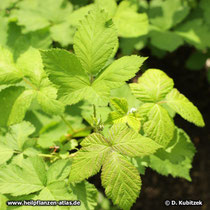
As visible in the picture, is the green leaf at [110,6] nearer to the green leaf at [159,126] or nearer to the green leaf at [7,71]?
the green leaf at [7,71]

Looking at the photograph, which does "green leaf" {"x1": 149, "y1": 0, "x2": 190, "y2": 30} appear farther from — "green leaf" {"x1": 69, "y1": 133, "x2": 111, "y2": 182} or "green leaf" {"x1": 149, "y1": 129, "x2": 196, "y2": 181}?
"green leaf" {"x1": 69, "y1": 133, "x2": 111, "y2": 182}

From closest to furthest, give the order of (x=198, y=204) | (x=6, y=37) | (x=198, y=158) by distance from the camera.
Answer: (x=6, y=37) → (x=198, y=204) → (x=198, y=158)

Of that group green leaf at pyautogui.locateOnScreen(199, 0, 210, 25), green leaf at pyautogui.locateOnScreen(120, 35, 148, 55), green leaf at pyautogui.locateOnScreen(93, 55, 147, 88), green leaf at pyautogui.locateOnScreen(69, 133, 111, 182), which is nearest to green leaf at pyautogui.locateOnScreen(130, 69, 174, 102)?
green leaf at pyautogui.locateOnScreen(93, 55, 147, 88)

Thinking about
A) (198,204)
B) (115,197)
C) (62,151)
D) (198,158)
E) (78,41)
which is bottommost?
(198,204)

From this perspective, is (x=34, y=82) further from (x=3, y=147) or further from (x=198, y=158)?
(x=198, y=158)

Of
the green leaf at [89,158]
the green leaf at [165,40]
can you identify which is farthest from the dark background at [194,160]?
the green leaf at [89,158]

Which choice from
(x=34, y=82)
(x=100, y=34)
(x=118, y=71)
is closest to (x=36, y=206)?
(x=34, y=82)
